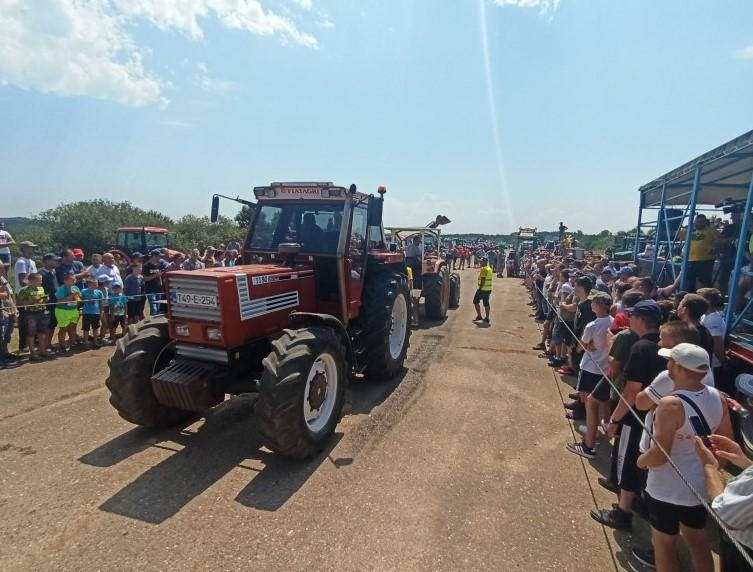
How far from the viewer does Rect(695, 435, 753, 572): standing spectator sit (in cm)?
177

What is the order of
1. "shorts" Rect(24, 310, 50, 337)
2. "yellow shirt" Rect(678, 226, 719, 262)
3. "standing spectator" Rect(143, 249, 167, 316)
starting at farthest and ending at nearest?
"standing spectator" Rect(143, 249, 167, 316), "shorts" Rect(24, 310, 50, 337), "yellow shirt" Rect(678, 226, 719, 262)

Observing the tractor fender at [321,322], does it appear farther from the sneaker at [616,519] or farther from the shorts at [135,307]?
the shorts at [135,307]

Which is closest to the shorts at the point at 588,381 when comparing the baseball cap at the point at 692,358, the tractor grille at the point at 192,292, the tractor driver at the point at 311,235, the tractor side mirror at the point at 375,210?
the baseball cap at the point at 692,358

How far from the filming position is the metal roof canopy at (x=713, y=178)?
203 inches

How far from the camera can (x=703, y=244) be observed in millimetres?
6258

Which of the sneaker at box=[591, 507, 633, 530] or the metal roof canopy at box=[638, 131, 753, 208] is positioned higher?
the metal roof canopy at box=[638, 131, 753, 208]

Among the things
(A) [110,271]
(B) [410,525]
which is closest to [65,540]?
(B) [410,525]

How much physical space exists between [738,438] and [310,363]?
3824 mm

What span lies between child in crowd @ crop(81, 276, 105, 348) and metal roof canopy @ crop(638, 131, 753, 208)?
9472mm

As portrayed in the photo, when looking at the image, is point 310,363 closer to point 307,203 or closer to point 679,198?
point 307,203

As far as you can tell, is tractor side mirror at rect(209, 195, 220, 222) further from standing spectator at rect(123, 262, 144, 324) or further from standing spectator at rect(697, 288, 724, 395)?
standing spectator at rect(697, 288, 724, 395)

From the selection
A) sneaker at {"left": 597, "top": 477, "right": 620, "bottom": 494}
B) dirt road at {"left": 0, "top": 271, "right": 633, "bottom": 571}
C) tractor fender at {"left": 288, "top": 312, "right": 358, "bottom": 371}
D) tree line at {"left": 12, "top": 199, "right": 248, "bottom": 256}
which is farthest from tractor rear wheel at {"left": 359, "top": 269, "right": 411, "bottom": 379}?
tree line at {"left": 12, "top": 199, "right": 248, "bottom": 256}

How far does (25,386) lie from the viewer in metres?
5.28

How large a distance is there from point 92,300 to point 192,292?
453 cm
